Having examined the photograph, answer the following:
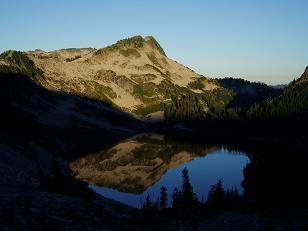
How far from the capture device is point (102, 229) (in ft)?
126

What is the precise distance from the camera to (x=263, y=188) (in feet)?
244

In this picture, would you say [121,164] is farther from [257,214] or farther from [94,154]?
[257,214]

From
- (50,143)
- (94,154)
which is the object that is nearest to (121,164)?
(94,154)

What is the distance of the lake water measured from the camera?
10875 centimetres

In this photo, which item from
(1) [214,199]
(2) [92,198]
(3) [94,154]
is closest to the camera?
(2) [92,198]

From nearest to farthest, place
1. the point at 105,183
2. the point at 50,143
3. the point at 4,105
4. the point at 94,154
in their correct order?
1. the point at 4,105
2. the point at 50,143
3. the point at 105,183
4. the point at 94,154

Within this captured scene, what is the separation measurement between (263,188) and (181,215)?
1973 cm

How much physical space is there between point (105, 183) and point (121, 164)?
29422 millimetres

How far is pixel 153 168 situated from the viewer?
142 meters

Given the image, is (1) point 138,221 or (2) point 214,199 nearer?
(1) point 138,221

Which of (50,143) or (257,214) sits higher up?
(50,143)

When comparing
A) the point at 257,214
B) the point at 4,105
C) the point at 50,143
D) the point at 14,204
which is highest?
the point at 4,105

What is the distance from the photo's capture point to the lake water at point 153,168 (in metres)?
109

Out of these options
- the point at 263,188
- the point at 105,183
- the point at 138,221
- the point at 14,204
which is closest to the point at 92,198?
the point at 138,221
